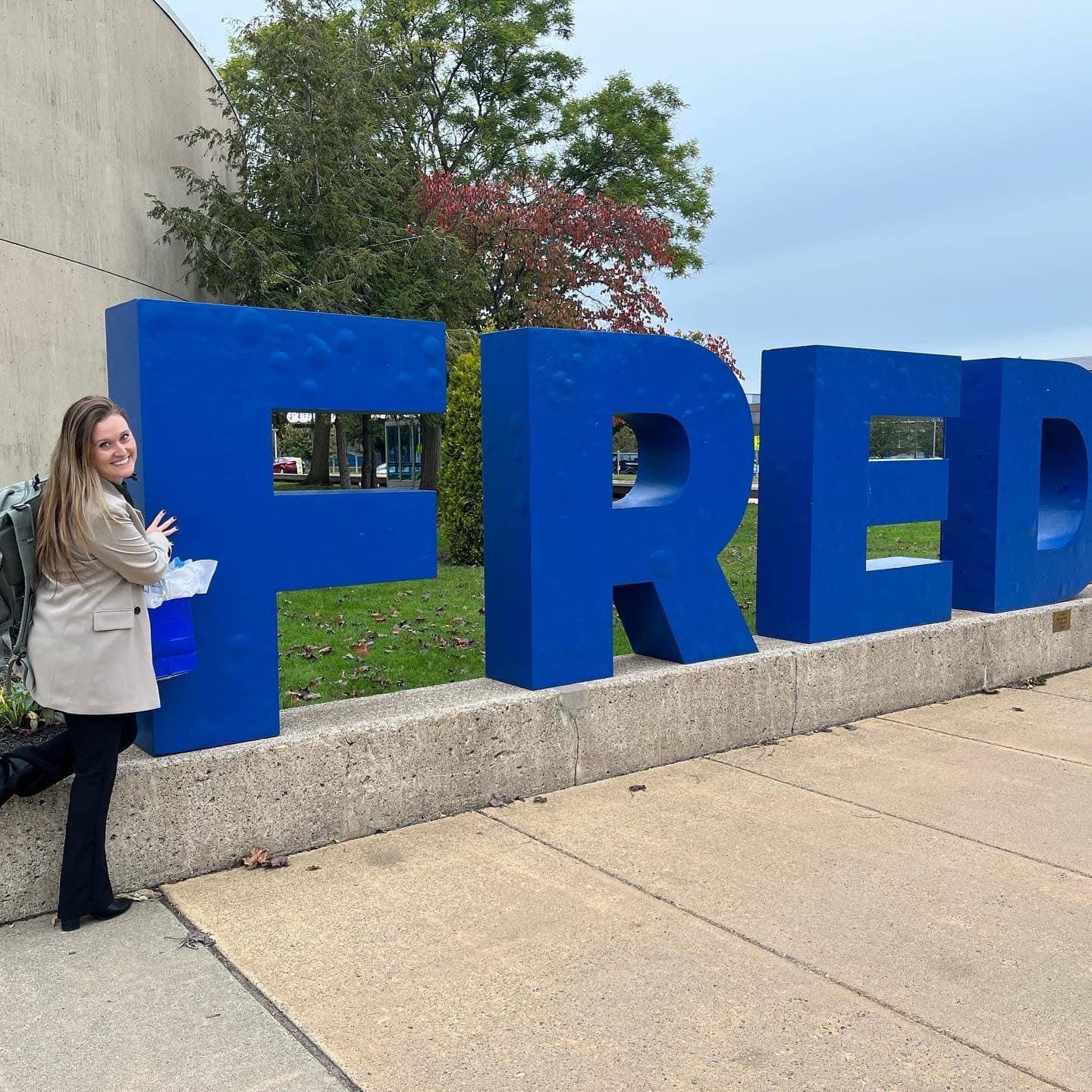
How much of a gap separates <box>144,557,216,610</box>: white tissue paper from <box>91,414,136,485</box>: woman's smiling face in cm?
40

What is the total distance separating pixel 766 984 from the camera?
10.6 feet

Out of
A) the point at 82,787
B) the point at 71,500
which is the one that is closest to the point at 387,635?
the point at 82,787

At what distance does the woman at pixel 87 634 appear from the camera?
3.49 m

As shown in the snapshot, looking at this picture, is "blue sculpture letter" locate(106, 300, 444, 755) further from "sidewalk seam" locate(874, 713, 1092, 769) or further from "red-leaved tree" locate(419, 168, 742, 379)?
"red-leaved tree" locate(419, 168, 742, 379)

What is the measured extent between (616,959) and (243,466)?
7.65ft

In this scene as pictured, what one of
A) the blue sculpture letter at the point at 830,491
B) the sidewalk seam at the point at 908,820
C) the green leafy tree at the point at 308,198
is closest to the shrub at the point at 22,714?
the sidewalk seam at the point at 908,820

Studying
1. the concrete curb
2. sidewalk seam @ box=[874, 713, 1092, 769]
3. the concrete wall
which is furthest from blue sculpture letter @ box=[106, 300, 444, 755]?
the concrete wall

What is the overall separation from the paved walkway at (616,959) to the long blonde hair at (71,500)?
1255 millimetres

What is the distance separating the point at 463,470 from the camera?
41.4ft

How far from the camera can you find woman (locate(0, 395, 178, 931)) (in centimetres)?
349

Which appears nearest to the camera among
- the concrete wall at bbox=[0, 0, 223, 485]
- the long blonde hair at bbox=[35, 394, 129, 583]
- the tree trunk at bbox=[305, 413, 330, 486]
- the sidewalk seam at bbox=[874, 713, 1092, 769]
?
the long blonde hair at bbox=[35, 394, 129, 583]

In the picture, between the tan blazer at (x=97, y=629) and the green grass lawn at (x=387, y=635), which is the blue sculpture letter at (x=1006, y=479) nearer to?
the green grass lawn at (x=387, y=635)

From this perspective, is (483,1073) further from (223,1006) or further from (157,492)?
(157,492)

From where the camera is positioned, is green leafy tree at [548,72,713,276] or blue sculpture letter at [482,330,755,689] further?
green leafy tree at [548,72,713,276]
